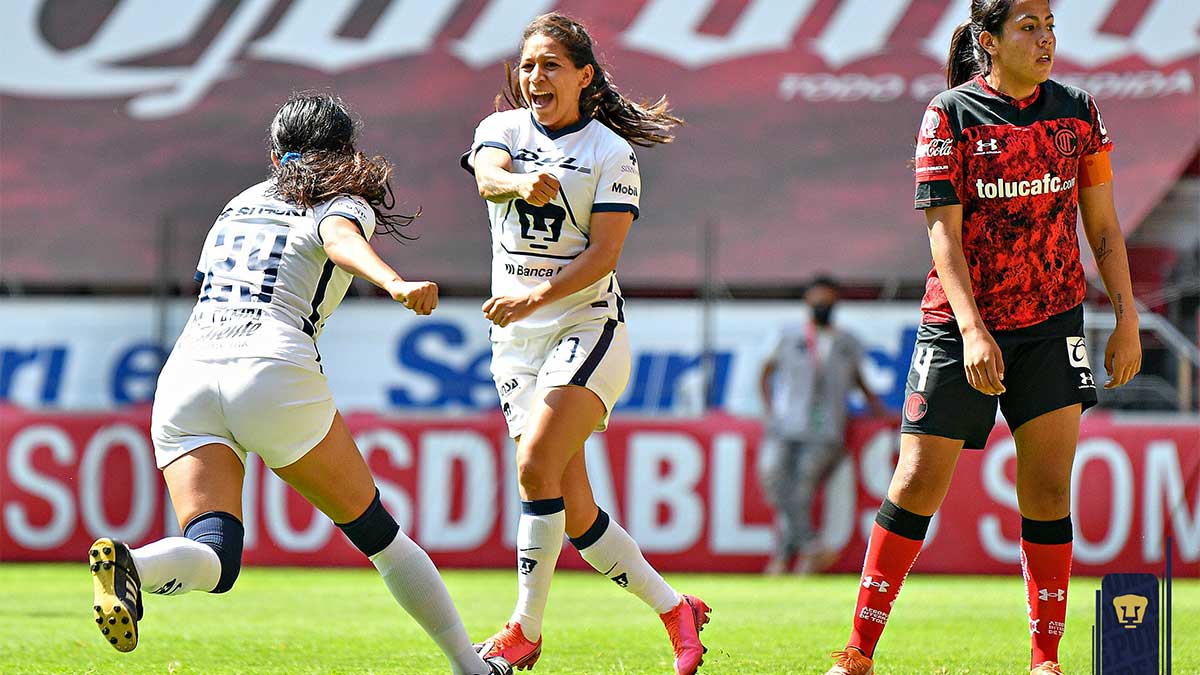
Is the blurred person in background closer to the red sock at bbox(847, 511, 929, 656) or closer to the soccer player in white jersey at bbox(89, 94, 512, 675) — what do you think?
the red sock at bbox(847, 511, 929, 656)

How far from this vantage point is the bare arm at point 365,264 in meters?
4.00

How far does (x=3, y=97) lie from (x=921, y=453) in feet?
39.6

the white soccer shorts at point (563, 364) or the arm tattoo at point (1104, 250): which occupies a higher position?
the arm tattoo at point (1104, 250)

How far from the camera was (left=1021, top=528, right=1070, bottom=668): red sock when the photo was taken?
487cm

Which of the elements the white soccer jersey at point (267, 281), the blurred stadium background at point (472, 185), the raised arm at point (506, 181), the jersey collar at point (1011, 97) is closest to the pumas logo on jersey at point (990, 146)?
the jersey collar at point (1011, 97)

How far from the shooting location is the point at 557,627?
7.44 metres

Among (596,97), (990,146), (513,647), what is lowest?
(513,647)

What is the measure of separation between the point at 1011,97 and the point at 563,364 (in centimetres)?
159

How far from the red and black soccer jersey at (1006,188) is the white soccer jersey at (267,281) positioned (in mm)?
1642

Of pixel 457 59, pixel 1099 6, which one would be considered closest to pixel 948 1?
pixel 1099 6

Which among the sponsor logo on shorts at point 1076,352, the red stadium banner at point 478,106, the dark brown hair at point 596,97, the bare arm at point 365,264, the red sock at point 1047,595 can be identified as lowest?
the red sock at point 1047,595

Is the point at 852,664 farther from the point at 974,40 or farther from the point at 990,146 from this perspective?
the point at 974,40

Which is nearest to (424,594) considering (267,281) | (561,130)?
(267,281)

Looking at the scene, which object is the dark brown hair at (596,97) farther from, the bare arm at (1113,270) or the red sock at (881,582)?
the red sock at (881,582)
